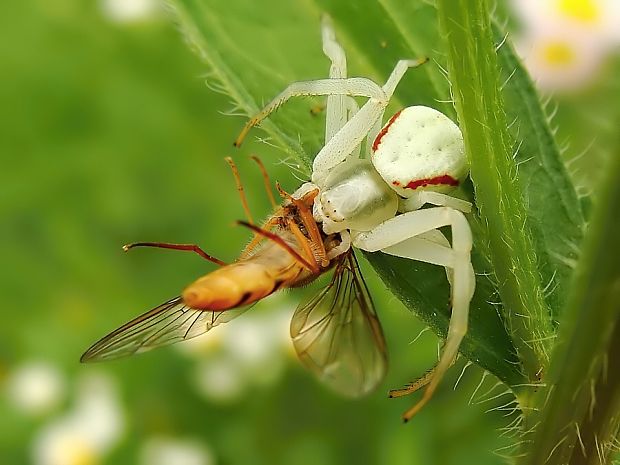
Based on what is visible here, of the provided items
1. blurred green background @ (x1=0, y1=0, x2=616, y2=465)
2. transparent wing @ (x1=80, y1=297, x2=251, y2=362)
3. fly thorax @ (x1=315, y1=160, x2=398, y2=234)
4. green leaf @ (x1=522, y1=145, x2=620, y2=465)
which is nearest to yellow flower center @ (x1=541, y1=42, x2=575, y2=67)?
Answer: blurred green background @ (x1=0, y1=0, x2=616, y2=465)

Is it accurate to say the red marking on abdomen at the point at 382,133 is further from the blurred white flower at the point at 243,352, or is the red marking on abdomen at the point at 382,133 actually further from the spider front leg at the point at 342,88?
the blurred white flower at the point at 243,352

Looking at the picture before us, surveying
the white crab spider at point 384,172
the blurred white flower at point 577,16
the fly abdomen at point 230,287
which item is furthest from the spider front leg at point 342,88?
the blurred white flower at point 577,16

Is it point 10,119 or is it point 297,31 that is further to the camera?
point 10,119

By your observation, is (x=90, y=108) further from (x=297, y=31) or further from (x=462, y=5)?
(x=462, y=5)

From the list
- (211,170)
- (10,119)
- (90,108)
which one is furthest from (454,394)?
(10,119)

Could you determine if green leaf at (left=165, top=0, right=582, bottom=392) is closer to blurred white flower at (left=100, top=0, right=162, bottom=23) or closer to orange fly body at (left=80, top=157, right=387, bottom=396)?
orange fly body at (left=80, top=157, right=387, bottom=396)

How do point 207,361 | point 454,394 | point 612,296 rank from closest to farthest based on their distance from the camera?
point 612,296
point 454,394
point 207,361

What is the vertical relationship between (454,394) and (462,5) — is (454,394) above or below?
below
